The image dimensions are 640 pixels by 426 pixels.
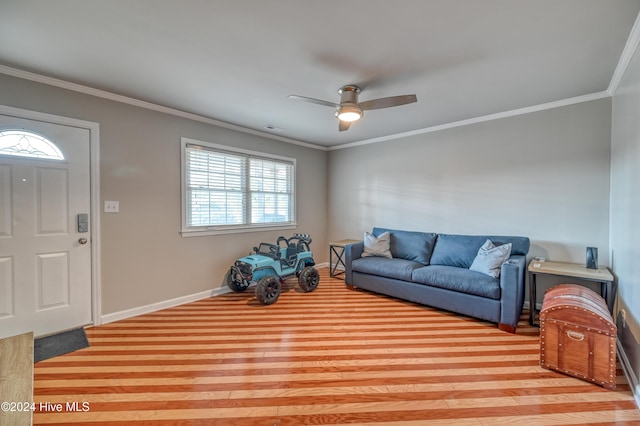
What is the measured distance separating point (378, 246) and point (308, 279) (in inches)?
46.4

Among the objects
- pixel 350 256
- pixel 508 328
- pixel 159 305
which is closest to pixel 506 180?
pixel 508 328

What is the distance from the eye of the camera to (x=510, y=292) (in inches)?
109

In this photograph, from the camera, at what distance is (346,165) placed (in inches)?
213

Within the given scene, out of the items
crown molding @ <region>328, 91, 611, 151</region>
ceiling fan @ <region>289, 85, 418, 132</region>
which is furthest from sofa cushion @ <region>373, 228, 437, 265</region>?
ceiling fan @ <region>289, 85, 418, 132</region>

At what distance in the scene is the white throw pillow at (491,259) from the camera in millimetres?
3025

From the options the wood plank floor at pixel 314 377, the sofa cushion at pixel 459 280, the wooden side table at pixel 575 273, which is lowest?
the wood plank floor at pixel 314 377

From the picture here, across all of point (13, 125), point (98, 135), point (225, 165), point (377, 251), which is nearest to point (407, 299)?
point (377, 251)

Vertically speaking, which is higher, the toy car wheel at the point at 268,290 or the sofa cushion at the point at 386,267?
the sofa cushion at the point at 386,267

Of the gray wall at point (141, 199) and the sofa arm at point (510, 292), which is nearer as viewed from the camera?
the sofa arm at point (510, 292)

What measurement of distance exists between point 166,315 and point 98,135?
7.02ft

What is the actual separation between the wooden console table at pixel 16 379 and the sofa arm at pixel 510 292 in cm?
347

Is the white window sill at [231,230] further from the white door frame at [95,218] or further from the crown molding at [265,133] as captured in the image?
the crown molding at [265,133]

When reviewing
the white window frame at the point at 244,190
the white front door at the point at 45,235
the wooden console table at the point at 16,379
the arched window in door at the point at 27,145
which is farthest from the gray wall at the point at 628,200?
the arched window in door at the point at 27,145

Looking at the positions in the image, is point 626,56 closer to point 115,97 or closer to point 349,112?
point 349,112
